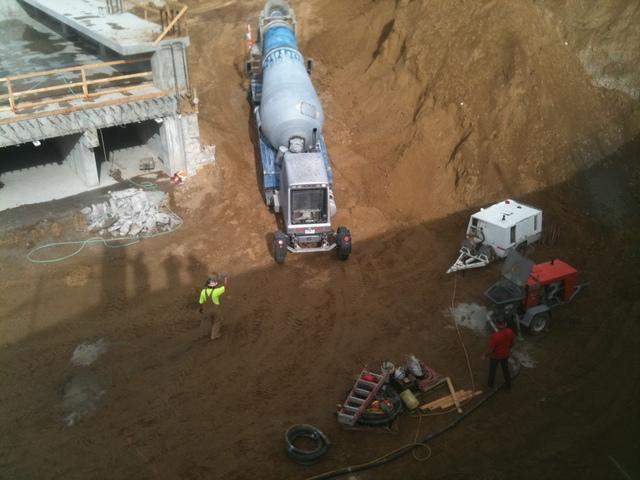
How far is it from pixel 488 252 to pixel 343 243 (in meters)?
4.38

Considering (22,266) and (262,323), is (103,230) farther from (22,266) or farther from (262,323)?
(262,323)

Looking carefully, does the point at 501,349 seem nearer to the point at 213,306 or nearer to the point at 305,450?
the point at 305,450

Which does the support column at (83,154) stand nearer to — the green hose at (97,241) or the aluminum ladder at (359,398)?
the green hose at (97,241)

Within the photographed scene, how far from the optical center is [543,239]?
18.7m

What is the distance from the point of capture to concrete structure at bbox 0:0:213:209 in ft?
63.3

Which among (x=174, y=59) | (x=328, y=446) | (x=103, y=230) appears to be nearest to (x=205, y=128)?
(x=174, y=59)

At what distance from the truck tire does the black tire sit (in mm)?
4014

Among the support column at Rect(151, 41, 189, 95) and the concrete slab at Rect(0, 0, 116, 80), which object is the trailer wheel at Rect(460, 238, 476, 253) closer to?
the support column at Rect(151, 41, 189, 95)

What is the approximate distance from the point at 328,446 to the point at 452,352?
4.51 metres

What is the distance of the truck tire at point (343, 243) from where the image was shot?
17922 mm

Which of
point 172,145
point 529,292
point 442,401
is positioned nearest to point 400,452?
point 442,401

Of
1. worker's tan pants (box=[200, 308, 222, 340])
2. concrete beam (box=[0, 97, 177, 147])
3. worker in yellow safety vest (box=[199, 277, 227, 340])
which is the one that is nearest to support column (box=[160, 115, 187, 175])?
concrete beam (box=[0, 97, 177, 147])

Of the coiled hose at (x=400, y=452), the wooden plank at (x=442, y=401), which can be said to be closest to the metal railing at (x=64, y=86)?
the wooden plank at (x=442, y=401)

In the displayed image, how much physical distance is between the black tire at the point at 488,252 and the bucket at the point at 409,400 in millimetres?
6185
